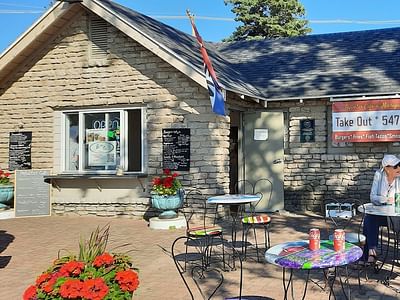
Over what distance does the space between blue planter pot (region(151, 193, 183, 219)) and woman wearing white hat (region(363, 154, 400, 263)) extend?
435cm

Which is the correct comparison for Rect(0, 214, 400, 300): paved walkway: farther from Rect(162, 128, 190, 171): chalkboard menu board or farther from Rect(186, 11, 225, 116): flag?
Rect(186, 11, 225, 116): flag

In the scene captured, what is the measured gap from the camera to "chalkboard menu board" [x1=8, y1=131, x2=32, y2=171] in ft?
39.5

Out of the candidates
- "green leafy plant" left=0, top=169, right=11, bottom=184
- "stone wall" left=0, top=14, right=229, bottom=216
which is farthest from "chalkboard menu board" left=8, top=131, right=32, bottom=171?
"green leafy plant" left=0, top=169, right=11, bottom=184

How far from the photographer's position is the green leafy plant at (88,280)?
10.7ft

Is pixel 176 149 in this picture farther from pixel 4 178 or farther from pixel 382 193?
pixel 382 193

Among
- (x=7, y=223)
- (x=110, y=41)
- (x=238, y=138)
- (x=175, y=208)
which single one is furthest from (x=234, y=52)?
(x=7, y=223)

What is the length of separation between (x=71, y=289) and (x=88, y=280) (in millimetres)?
125

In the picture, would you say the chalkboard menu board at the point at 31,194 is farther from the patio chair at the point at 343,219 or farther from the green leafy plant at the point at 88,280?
the green leafy plant at the point at 88,280

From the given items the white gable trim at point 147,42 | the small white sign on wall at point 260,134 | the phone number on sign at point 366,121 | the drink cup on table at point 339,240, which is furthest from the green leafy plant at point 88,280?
the phone number on sign at point 366,121

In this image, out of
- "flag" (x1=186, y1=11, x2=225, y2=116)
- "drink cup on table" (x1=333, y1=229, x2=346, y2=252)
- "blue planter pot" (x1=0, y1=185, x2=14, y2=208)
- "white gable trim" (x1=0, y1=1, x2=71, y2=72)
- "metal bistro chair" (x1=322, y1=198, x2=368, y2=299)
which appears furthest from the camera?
"blue planter pot" (x1=0, y1=185, x2=14, y2=208)

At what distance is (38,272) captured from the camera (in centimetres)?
638

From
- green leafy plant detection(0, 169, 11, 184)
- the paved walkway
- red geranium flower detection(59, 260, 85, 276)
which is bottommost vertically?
the paved walkway

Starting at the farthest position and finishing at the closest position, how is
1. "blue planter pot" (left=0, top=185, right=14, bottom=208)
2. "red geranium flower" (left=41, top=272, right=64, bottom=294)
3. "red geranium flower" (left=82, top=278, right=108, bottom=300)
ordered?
"blue planter pot" (left=0, top=185, right=14, bottom=208) → "red geranium flower" (left=41, top=272, right=64, bottom=294) → "red geranium flower" (left=82, top=278, right=108, bottom=300)

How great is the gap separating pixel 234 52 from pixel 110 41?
5.10 m
